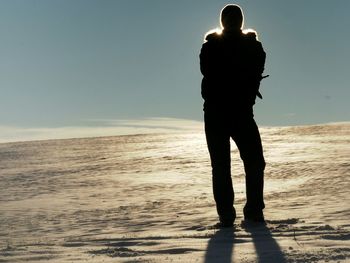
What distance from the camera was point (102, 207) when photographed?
5.99 meters

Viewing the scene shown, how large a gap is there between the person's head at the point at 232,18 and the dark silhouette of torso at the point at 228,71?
51 mm

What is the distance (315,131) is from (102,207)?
32.9 ft

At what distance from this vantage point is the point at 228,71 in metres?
4.75

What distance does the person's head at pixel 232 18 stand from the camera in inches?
188

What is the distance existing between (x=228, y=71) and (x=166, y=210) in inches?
61.9

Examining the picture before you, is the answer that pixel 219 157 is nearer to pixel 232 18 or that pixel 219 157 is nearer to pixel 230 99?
pixel 230 99

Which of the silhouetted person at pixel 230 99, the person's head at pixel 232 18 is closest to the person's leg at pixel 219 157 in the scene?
the silhouetted person at pixel 230 99

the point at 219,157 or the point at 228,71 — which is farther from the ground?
the point at 228,71

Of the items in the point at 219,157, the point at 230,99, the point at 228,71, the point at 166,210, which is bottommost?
the point at 166,210

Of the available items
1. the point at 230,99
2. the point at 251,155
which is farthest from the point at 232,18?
the point at 251,155

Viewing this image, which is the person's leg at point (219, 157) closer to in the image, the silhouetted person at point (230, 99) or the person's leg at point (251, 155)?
the silhouetted person at point (230, 99)

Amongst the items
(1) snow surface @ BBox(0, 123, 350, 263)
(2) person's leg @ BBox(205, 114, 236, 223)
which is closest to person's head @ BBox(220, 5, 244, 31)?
(2) person's leg @ BBox(205, 114, 236, 223)

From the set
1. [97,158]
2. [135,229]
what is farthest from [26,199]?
[97,158]

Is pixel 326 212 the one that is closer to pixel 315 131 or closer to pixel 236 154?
pixel 236 154
